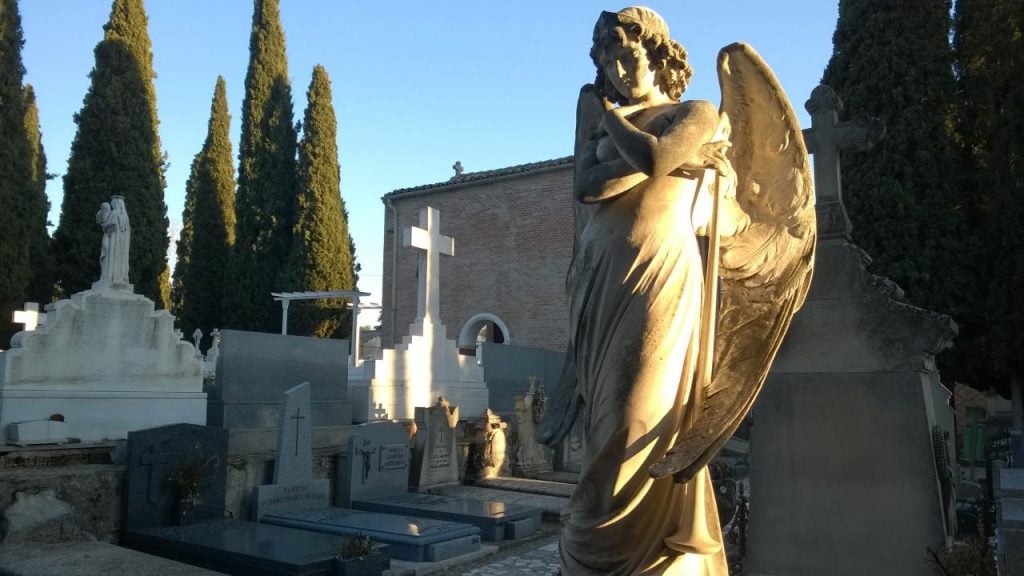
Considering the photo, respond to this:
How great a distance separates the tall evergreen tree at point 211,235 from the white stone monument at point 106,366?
51.9 feet

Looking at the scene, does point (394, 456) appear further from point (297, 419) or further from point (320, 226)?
point (320, 226)

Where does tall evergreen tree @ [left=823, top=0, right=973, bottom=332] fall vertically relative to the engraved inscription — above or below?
above

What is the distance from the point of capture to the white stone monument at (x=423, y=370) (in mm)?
14781

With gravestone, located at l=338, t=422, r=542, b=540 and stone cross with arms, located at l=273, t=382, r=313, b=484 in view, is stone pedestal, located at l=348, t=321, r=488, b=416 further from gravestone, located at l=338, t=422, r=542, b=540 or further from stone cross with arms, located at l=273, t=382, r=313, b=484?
stone cross with arms, located at l=273, t=382, r=313, b=484

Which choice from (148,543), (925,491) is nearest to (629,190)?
(925,491)

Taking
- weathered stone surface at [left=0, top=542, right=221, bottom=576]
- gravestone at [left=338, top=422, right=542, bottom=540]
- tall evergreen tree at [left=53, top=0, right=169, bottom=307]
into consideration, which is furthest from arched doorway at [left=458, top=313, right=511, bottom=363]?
weathered stone surface at [left=0, top=542, right=221, bottom=576]

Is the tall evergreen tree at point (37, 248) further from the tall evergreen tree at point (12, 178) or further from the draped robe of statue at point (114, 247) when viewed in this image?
the draped robe of statue at point (114, 247)

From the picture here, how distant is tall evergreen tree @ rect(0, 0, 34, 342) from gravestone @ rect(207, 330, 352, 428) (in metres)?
10.4

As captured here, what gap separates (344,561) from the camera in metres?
6.27

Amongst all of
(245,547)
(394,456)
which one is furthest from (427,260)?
(245,547)

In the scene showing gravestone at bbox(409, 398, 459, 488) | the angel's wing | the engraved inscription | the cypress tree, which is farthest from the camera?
the cypress tree

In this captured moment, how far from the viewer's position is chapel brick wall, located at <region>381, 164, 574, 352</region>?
82.0 ft

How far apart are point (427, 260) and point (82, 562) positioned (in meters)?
11.4

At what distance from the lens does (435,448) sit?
10.7 meters
